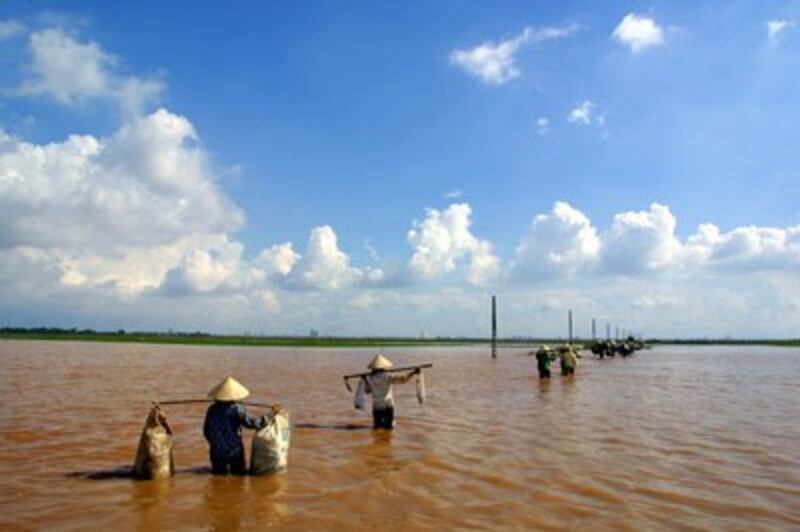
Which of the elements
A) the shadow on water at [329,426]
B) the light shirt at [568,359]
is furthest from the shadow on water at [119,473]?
the light shirt at [568,359]

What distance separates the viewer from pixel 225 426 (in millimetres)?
10023

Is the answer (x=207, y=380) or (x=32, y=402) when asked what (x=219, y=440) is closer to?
(x=32, y=402)

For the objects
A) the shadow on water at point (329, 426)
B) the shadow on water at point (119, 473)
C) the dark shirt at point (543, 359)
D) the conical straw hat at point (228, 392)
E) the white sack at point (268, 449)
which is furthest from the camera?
the dark shirt at point (543, 359)

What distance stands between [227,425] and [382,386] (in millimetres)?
4694

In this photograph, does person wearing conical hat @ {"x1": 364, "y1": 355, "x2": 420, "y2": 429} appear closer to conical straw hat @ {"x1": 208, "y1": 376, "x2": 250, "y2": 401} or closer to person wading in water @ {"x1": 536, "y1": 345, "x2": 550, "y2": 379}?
conical straw hat @ {"x1": 208, "y1": 376, "x2": 250, "y2": 401}

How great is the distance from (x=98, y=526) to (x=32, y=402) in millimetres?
13431

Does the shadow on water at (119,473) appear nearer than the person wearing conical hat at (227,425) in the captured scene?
No

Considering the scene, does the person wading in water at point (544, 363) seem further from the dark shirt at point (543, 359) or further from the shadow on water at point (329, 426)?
the shadow on water at point (329, 426)

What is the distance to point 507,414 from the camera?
18016mm

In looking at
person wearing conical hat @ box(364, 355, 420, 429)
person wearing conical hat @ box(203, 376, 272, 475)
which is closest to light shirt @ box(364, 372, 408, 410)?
person wearing conical hat @ box(364, 355, 420, 429)

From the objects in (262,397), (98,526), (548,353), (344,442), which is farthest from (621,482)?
(548,353)

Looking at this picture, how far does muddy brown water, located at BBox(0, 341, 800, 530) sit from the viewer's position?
8289mm

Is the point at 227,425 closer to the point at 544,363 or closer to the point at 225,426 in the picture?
the point at 225,426

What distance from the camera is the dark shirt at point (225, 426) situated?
10.0 m
